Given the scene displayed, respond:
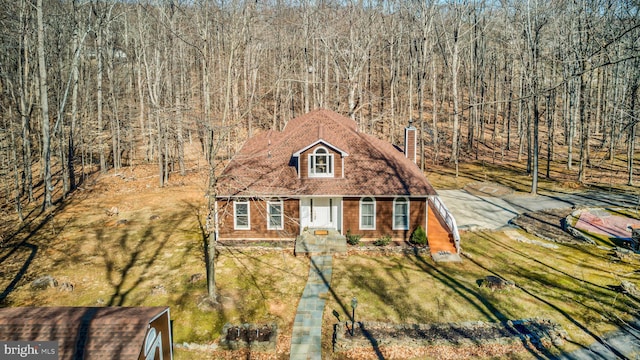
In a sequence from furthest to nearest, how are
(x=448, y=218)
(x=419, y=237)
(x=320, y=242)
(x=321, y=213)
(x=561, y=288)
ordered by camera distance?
(x=448, y=218) → (x=321, y=213) → (x=419, y=237) → (x=320, y=242) → (x=561, y=288)

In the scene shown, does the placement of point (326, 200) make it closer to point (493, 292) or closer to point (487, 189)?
point (493, 292)

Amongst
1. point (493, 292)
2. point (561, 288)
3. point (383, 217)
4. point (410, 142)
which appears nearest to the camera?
point (493, 292)

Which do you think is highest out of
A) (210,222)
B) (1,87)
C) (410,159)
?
(1,87)

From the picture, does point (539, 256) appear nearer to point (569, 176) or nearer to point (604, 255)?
point (604, 255)

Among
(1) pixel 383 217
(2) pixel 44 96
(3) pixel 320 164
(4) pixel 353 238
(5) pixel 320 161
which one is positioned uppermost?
(2) pixel 44 96

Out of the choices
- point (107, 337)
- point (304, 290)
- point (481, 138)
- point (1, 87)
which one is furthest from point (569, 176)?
point (1, 87)

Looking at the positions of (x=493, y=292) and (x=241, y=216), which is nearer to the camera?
(x=493, y=292)

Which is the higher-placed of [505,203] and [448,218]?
[505,203]

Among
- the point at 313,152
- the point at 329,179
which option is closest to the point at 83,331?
the point at 313,152
